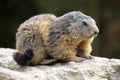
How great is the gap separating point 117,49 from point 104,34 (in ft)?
1.78

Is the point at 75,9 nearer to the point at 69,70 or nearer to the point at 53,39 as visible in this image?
the point at 53,39

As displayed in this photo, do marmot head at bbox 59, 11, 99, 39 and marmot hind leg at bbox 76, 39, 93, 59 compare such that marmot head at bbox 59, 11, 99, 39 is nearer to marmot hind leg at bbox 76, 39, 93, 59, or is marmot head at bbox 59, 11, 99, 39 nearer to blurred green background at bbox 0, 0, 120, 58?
marmot hind leg at bbox 76, 39, 93, 59

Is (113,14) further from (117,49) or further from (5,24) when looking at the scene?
(5,24)

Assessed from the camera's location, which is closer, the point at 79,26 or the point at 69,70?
the point at 69,70

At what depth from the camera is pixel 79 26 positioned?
8.87m

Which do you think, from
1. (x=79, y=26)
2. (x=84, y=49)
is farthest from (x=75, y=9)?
(x=79, y=26)

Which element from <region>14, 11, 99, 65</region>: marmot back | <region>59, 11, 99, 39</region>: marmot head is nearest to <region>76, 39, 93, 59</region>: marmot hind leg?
<region>14, 11, 99, 65</region>: marmot back

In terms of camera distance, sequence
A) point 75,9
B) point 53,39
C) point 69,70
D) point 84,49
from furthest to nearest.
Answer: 1. point 75,9
2. point 84,49
3. point 53,39
4. point 69,70

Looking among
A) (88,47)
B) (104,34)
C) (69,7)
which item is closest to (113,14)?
(104,34)

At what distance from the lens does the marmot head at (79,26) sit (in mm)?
8758

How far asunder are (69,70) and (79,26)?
2.03ft

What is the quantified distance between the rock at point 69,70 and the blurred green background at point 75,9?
717cm

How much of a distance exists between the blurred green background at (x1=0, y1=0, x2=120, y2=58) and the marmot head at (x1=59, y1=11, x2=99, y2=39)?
7.18 meters

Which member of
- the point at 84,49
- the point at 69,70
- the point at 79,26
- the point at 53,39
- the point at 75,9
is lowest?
the point at 69,70
